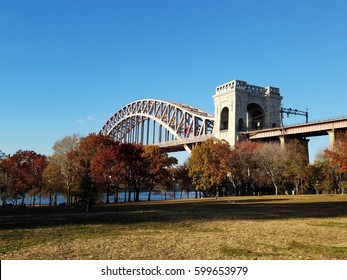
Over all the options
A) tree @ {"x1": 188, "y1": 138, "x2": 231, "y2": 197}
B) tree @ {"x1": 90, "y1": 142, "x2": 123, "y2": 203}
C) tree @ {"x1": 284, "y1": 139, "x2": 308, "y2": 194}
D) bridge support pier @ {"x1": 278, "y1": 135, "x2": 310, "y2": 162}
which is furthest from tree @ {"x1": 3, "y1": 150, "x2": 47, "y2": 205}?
bridge support pier @ {"x1": 278, "y1": 135, "x2": 310, "y2": 162}

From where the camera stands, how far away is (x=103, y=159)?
63.1m

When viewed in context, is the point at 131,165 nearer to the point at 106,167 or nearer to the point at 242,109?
the point at 106,167

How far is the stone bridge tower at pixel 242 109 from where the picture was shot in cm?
9469

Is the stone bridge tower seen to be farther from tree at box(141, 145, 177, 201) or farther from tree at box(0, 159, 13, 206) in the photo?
tree at box(0, 159, 13, 206)

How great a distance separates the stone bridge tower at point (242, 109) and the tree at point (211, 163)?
829 inches

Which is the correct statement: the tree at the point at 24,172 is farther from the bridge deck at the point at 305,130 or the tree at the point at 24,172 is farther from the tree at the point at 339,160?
the bridge deck at the point at 305,130

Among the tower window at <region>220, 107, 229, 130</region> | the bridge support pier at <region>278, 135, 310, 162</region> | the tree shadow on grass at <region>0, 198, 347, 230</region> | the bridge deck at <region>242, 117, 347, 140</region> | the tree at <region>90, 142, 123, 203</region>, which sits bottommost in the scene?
the tree shadow on grass at <region>0, 198, 347, 230</region>

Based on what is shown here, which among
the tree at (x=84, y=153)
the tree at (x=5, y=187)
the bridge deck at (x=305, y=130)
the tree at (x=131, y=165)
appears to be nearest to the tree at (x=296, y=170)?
the bridge deck at (x=305, y=130)

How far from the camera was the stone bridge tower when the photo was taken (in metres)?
94.7

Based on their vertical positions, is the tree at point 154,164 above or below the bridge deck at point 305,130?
below

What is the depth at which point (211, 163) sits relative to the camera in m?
72.6

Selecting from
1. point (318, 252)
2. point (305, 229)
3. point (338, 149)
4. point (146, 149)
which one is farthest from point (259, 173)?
point (318, 252)

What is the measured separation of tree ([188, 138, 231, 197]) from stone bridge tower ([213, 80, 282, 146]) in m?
21.1

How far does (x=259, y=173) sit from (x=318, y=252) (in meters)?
60.1
